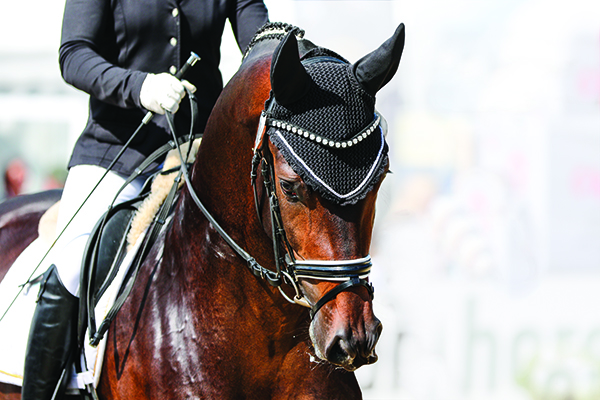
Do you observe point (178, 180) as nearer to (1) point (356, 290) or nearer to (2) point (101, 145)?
(2) point (101, 145)

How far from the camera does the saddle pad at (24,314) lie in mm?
2600

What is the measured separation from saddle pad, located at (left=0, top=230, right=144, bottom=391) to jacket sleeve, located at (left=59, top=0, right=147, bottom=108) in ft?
2.08

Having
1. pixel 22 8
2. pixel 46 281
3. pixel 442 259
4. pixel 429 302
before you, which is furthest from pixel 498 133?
pixel 22 8

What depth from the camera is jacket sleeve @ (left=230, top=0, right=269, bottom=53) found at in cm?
318

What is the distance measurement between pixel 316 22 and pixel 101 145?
11.5ft

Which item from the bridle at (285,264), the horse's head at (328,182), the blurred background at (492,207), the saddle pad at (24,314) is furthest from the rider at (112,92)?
the blurred background at (492,207)

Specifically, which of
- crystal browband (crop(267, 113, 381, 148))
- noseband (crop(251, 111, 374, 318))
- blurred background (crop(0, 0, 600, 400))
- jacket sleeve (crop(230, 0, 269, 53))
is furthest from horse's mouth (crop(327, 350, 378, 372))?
blurred background (crop(0, 0, 600, 400))

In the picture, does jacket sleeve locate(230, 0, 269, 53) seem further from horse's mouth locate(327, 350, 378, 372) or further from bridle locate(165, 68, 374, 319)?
horse's mouth locate(327, 350, 378, 372)

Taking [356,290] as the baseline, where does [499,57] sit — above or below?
above

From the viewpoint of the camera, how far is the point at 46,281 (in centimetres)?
271

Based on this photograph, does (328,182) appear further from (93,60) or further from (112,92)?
(93,60)

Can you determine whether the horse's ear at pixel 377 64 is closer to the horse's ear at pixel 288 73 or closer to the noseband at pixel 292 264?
the horse's ear at pixel 288 73

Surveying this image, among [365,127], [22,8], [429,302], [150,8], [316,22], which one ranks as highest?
[22,8]

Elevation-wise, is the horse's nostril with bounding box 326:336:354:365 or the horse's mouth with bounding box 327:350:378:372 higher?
the horse's nostril with bounding box 326:336:354:365
